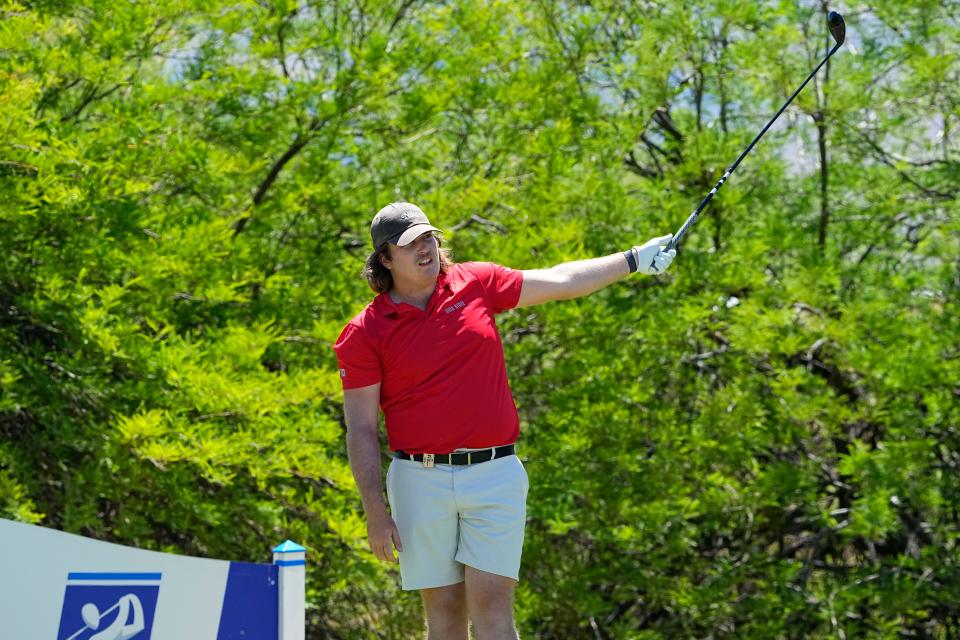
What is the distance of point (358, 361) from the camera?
3344 millimetres

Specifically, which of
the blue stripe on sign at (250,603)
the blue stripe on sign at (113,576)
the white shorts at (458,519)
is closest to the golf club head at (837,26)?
the white shorts at (458,519)

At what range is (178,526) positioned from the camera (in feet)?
19.4

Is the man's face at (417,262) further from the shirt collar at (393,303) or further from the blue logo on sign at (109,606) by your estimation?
the blue logo on sign at (109,606)

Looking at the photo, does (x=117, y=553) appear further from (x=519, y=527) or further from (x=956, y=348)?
(x=956, y=348)

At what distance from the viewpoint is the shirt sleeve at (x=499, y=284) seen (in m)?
3.48

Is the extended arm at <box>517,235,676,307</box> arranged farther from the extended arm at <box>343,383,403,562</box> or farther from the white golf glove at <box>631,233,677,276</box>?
the extended arm at <box>343,383,403,562</box>

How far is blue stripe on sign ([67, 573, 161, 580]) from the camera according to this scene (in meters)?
3.11

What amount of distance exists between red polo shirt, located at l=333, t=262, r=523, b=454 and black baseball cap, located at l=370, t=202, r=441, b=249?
0.16m

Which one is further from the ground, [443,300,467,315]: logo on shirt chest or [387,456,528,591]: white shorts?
[443,300,467,315]: logo on shirt chest

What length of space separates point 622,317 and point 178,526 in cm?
Answer: 262

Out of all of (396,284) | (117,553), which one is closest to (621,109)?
(396,284)

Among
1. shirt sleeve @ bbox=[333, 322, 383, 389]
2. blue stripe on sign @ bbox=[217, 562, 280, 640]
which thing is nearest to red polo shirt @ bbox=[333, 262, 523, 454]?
shirt sleeve @ bbox=[333, 322, 383, 389]

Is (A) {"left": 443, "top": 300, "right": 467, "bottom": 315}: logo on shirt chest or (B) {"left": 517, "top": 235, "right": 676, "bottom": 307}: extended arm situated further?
(B) {"left": 517, "top": 235, "right": 676, "bottom": 307}: extended arm

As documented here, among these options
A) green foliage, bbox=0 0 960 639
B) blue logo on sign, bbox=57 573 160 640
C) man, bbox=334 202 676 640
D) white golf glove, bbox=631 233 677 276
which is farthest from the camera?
green foliage, bbox=0 0 960 639
